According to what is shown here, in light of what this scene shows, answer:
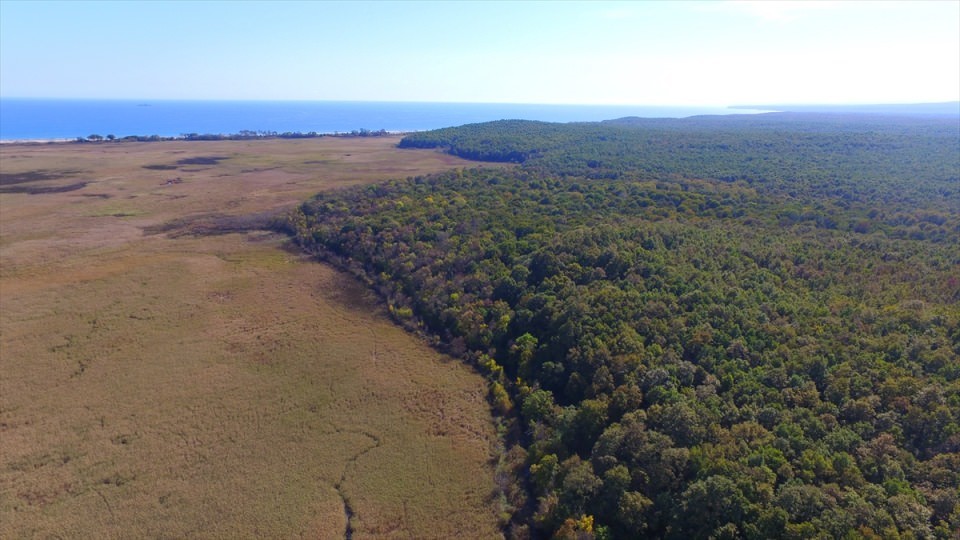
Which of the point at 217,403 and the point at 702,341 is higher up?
the point at 702,341

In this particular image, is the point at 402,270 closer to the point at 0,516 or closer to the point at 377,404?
the point at 377,404

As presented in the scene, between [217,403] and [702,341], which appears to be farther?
[217,403]

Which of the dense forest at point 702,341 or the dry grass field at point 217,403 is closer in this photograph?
the dense forest at point 702,341

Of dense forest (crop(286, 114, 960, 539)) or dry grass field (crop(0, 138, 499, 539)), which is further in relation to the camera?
dry grass field (crop(0, 138, 499, 539))
